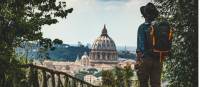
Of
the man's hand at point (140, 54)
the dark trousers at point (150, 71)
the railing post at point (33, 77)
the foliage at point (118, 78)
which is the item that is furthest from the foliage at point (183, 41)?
the foliage at point (118, 78)

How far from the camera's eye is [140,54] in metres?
7.79

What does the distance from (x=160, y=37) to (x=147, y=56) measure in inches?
15.1

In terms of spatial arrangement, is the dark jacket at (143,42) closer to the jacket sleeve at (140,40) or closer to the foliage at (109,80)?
the jacket sleeve at (140,40)

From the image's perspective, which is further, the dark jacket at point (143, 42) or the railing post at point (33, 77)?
the railing post at point (33, 77)

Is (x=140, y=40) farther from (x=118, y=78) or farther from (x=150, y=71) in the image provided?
(x=118, y=78)

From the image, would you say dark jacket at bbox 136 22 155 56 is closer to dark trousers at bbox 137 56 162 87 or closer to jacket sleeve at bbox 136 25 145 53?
jacket sleeve at bbox 136 25 145 53

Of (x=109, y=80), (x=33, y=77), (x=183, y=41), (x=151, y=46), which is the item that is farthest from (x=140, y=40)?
(x=109, y=80)

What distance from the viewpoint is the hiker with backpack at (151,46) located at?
24.7 ft

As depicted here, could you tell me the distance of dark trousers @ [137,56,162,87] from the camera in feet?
25.5

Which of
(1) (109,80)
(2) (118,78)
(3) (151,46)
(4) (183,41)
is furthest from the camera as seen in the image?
(1) (109,80)

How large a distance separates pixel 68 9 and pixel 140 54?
721 cm

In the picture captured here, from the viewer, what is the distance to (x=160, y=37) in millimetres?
7512

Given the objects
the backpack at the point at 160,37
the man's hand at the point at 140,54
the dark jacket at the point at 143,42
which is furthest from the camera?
the man's hand at the point at 140,54

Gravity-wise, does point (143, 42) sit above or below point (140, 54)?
above
